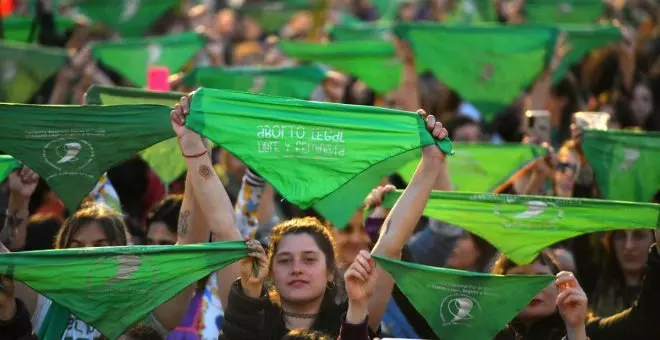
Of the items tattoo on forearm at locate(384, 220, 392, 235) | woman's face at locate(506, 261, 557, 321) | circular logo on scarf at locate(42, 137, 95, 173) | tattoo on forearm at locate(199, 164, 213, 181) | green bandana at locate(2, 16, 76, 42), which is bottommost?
woman's face at locate(506, 261, 557, 321)

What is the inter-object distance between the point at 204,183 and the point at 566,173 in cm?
272

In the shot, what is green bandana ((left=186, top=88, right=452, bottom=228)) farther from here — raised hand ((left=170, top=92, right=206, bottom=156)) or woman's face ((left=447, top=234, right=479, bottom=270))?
woman's face ((left=447, top=234, right=479, bottom=270))

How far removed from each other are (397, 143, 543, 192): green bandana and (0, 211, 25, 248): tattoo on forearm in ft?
7.86

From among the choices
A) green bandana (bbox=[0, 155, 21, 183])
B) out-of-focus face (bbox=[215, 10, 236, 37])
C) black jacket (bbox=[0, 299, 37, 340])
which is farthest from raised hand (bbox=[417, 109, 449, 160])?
out-of-focus face (bbox=[215, 10, 236, 37])

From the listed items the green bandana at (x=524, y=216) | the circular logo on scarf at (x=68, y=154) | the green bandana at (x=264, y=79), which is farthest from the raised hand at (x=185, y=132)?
the green bandana at (x=264, y=79)

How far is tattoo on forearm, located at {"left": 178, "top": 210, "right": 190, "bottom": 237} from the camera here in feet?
19.4

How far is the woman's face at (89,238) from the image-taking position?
602 centimetres

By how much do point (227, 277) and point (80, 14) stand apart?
24.6 ft

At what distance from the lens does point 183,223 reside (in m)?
5.95

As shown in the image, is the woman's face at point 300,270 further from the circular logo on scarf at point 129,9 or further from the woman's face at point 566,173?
the circular logo on scarf at point 129,9

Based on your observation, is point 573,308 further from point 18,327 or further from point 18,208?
point 18,208

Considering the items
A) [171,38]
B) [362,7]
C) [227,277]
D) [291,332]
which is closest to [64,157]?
[227,277]

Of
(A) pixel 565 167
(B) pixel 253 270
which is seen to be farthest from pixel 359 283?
(A) pixel 565 167

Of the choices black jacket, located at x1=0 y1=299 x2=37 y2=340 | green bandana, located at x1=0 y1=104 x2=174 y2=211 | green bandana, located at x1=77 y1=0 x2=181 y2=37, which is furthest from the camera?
green bandana, located at x1=77 y1=0 x2=181 y2=37
